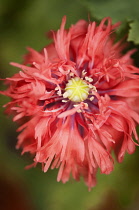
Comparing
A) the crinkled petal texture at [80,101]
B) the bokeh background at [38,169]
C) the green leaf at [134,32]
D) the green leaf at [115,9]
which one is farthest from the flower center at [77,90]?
the bokeh background at [38,169]

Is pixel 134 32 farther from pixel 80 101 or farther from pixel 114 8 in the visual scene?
pixel 80 101

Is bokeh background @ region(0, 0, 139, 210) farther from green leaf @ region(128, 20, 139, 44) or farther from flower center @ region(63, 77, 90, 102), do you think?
flower center @ region(63, 77, 90, 102)

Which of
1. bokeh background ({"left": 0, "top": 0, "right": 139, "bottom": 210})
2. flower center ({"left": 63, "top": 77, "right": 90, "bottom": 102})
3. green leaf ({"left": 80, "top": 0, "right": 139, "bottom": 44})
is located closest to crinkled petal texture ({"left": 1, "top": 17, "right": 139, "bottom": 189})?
flower center ({"left": 63, "top": 77, "right": 90, "bottom": 102})

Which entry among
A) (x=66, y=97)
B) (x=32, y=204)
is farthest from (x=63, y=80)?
(x=32, y=204)

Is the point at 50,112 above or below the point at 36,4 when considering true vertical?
below

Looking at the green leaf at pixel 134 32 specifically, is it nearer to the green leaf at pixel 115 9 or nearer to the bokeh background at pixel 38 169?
the green leaf at pixel 115 9

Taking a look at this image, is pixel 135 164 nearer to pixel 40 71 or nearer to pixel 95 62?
pixel 95 62

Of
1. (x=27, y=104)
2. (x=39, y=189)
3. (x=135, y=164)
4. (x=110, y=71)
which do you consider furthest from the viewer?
(x=39, y=189)

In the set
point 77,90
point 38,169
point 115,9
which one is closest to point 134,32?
point 115,9
